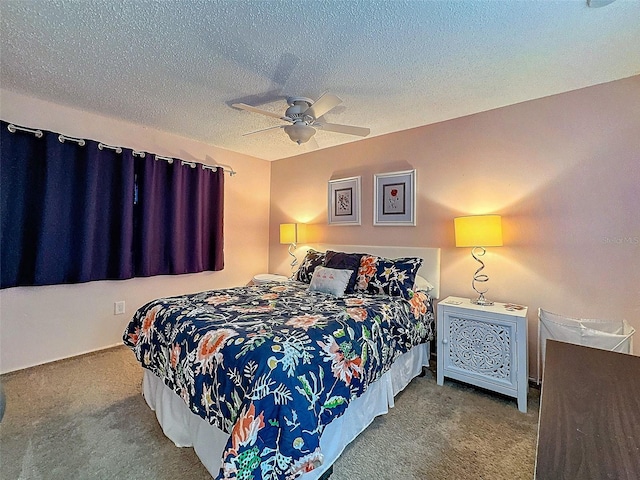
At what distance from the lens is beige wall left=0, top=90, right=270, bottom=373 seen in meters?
2.51

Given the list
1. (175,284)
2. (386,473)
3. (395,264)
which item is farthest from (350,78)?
(175,284)

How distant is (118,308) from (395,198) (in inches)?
124

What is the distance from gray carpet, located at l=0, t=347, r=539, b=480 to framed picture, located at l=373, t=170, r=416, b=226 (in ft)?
5.31

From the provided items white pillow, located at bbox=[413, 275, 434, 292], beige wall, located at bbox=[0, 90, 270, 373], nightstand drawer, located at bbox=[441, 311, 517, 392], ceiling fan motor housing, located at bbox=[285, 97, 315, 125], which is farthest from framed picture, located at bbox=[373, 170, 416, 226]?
beige wall, located at bbox=[0, 90, 270, 373]

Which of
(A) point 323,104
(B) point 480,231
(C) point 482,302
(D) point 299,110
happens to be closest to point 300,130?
(D) point 299,110

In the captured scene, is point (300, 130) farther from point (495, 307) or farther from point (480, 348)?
point (480, 348)

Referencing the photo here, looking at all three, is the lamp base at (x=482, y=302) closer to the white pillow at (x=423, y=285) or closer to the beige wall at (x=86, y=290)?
the white pillow at (x=423, y=285)

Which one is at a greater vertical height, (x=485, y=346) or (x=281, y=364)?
(x=281, y=364)

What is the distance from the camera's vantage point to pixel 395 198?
3.22 m

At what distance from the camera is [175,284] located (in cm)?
349

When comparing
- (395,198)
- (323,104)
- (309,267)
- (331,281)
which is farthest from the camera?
(395,198)

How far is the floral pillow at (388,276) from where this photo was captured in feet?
8.31

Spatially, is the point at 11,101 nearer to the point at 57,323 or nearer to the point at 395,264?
the point at 57,323

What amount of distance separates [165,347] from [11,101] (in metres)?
2.52
